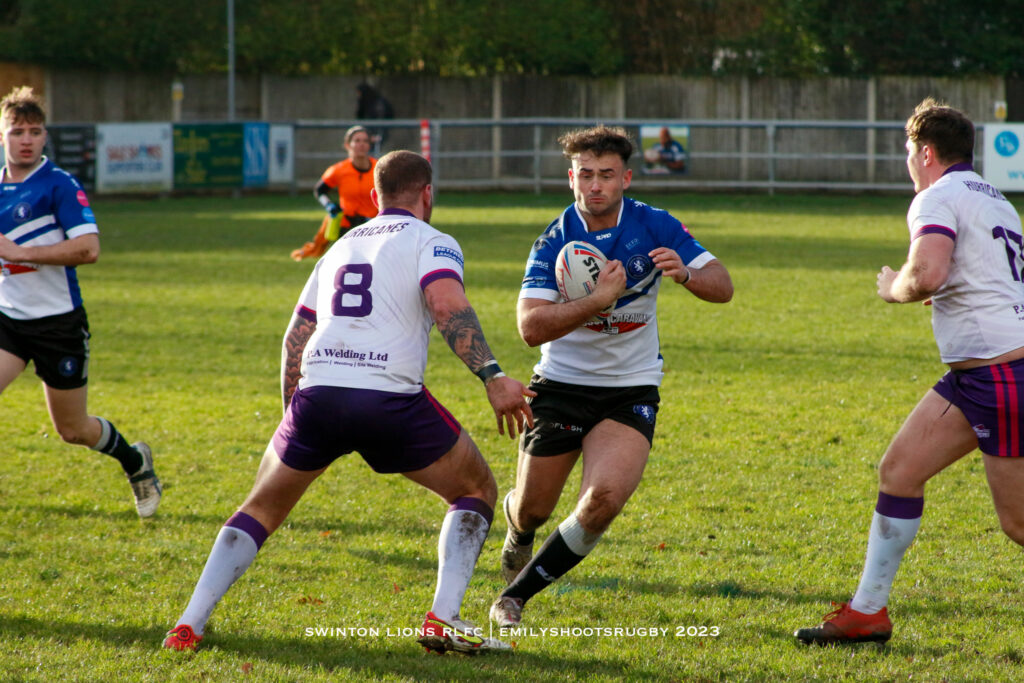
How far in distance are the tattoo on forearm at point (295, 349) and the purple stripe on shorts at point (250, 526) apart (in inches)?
19.3

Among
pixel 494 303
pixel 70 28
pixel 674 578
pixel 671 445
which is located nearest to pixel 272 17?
pixel 70 28

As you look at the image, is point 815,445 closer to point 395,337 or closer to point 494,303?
point 395,337

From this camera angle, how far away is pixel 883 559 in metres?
4.82

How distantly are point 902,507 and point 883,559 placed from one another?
220 mm

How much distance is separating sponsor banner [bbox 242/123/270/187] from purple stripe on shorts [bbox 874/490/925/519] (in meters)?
26.8

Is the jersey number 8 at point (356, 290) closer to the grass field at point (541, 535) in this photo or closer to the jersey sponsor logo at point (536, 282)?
the jersey sponsor logo at point (536, 282)

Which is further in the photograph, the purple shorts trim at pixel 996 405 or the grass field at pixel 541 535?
the grass field at pixel 541 535

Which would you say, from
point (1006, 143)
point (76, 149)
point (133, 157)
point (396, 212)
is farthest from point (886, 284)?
point (133, 157)

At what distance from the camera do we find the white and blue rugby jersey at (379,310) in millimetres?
4508

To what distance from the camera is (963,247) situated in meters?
4.62

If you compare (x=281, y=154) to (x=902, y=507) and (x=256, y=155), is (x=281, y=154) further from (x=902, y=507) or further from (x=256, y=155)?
(x=902, y=507)

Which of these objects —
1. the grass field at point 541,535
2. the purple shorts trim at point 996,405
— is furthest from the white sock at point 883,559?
the purple shorts trim at point 996,405

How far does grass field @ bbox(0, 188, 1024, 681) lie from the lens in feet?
15.3

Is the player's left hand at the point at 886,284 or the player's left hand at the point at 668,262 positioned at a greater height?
the player's left hand at the point at 668,262
